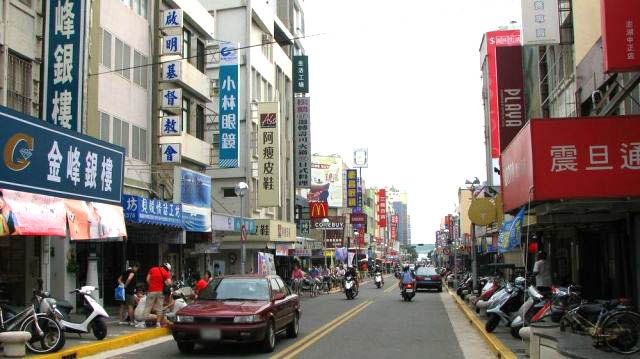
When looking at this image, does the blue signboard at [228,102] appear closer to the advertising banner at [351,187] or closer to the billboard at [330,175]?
the advertising banner at [351,187]

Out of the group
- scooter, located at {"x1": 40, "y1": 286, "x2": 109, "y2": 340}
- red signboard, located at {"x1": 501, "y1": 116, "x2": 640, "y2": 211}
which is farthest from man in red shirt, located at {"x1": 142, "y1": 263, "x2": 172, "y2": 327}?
red signboard, located at {"x1": 501, "y1": 116, "x2": 640, "y2": 211}

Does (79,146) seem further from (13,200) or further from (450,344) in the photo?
(450,344)

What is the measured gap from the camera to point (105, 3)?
23.6 m

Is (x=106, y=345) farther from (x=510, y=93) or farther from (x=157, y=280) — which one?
(x=510, y=93)

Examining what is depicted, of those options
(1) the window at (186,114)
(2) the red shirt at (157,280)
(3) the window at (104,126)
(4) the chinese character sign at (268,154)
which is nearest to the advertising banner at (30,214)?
(2) the red shirt at (157,280)

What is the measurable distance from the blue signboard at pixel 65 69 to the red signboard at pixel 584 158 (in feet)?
42.5

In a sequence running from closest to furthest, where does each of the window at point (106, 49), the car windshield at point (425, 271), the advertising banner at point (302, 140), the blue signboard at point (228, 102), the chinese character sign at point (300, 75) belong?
1. the window at point (106, 49)
2. the blue signboard at point (228, 102)
3. the car windshield at point (425, 271)
4. the advertising banner at point (302, 140)
5. the chinese character sign at point (300, 75)

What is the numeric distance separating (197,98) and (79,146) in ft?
46.6

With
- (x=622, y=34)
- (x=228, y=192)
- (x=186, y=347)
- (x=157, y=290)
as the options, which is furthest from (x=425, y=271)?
(x=622, y=34)

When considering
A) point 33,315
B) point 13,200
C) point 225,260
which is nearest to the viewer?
point 33,315

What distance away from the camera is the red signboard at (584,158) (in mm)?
11672

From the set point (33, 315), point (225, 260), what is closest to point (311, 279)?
point (225, 260)

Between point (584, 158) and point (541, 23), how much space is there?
31.0 ft

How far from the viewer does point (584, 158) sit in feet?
38.8
